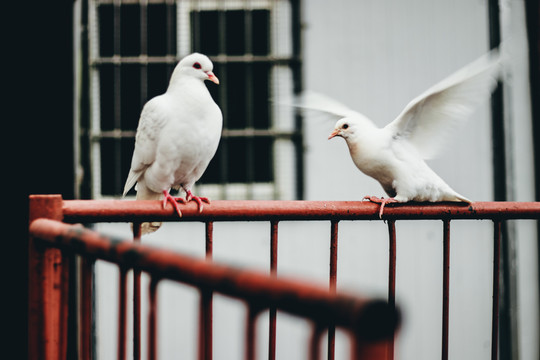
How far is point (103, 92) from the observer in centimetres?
336

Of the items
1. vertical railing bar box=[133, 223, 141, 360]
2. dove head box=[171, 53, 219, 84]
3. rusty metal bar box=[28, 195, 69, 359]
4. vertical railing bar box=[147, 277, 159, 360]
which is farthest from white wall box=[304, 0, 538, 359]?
vertical railing bar box=[147, 277, 159, 360]

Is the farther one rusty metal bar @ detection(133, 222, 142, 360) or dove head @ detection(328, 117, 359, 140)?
dove head @ detection(328, 117, 359, 140)

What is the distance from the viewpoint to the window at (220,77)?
331cm

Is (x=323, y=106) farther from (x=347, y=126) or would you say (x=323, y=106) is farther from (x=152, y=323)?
(x=152, y=323)

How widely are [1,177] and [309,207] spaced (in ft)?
8.11

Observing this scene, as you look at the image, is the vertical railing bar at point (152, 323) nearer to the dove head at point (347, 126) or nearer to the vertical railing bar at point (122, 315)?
the vertical railing bar at point (122, 315)

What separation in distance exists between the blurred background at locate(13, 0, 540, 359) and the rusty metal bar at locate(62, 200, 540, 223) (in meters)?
1.89

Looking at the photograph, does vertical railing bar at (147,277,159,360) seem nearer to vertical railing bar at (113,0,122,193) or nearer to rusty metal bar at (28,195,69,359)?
rusty metal bar at (28,195,69,359)

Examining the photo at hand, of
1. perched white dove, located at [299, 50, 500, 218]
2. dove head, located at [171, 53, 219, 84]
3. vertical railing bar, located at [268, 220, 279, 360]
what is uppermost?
dove head, located at [171, 53, 219, 84]

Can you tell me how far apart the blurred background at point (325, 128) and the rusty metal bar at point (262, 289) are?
2.51 metres

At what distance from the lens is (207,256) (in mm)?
1235

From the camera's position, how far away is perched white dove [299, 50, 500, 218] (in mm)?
1697

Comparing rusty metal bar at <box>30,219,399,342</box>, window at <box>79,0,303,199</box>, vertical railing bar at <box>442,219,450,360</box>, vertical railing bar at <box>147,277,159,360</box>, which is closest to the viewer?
rusty metal bar at <box>30,219,399,342</box>

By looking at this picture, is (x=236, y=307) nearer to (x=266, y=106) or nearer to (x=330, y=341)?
(x=266, y=106)
